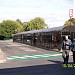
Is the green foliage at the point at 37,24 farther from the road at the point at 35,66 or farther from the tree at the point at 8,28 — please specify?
the road at the point at 35,66

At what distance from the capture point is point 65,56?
1518cm

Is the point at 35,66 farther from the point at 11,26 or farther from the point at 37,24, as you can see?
the point at 37,24

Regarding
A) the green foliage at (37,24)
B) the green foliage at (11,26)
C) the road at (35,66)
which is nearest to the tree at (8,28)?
the green foliage at (11,26)

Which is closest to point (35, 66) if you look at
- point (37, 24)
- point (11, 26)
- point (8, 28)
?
point (8, 28)

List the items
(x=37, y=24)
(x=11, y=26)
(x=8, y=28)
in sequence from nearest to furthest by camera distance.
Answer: (x=8, y=28) < (x=11, y=26) < (x=37, y=24)

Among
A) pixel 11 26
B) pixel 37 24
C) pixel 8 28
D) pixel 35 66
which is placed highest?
pixel 37 24

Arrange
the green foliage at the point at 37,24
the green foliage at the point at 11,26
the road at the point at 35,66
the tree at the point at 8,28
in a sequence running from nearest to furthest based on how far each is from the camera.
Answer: the road at the point at 35,66 < the tree at the point at 8,28 < the green foliage at the point at 11,26 < the green foliage at the point at 37,24

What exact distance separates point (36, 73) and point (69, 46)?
3.12 m

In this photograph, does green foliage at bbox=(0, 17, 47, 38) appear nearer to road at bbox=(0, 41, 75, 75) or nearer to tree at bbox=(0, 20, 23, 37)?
tree at bbox=(0, 20, 23, 37)

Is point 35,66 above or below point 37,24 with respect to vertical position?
below

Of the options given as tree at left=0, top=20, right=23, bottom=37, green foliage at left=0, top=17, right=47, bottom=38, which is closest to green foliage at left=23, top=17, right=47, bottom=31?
green foliage at left=0, top=17, right=47, bottom=38

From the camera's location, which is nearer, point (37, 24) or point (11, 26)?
point (11, 26)

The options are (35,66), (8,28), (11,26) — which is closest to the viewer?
(35,66)

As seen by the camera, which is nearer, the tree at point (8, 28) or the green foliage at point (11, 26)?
the tree at point (8, 28)
